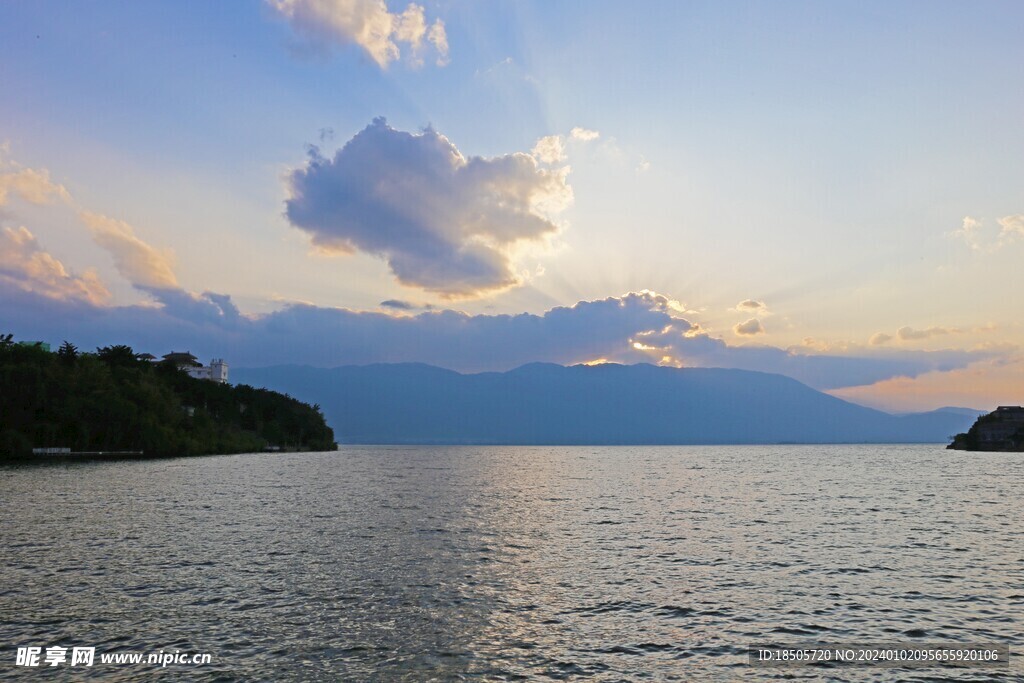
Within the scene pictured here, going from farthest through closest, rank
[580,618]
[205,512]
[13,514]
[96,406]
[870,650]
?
[96,406] → [205,512] → [13,514] → [580,618] → [870,650]

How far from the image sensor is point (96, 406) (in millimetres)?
179625

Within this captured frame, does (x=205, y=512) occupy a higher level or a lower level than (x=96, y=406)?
lower

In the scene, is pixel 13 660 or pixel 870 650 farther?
pixel 870 650

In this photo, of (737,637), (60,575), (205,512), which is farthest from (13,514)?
(737,637)

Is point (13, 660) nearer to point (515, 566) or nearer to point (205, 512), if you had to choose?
point (515, 566)

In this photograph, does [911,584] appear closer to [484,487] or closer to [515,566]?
[515,566]

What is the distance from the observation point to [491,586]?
36062 millimetres

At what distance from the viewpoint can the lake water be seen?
80.6 feet

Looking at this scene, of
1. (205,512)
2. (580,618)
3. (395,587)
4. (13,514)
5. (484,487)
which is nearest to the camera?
(580,618)

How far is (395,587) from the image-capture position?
35.3 metres

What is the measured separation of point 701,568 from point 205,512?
50.5 meters

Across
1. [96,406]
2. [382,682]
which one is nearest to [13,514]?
[382,682]

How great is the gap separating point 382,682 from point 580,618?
10852mm

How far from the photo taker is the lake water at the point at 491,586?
24.6 m
